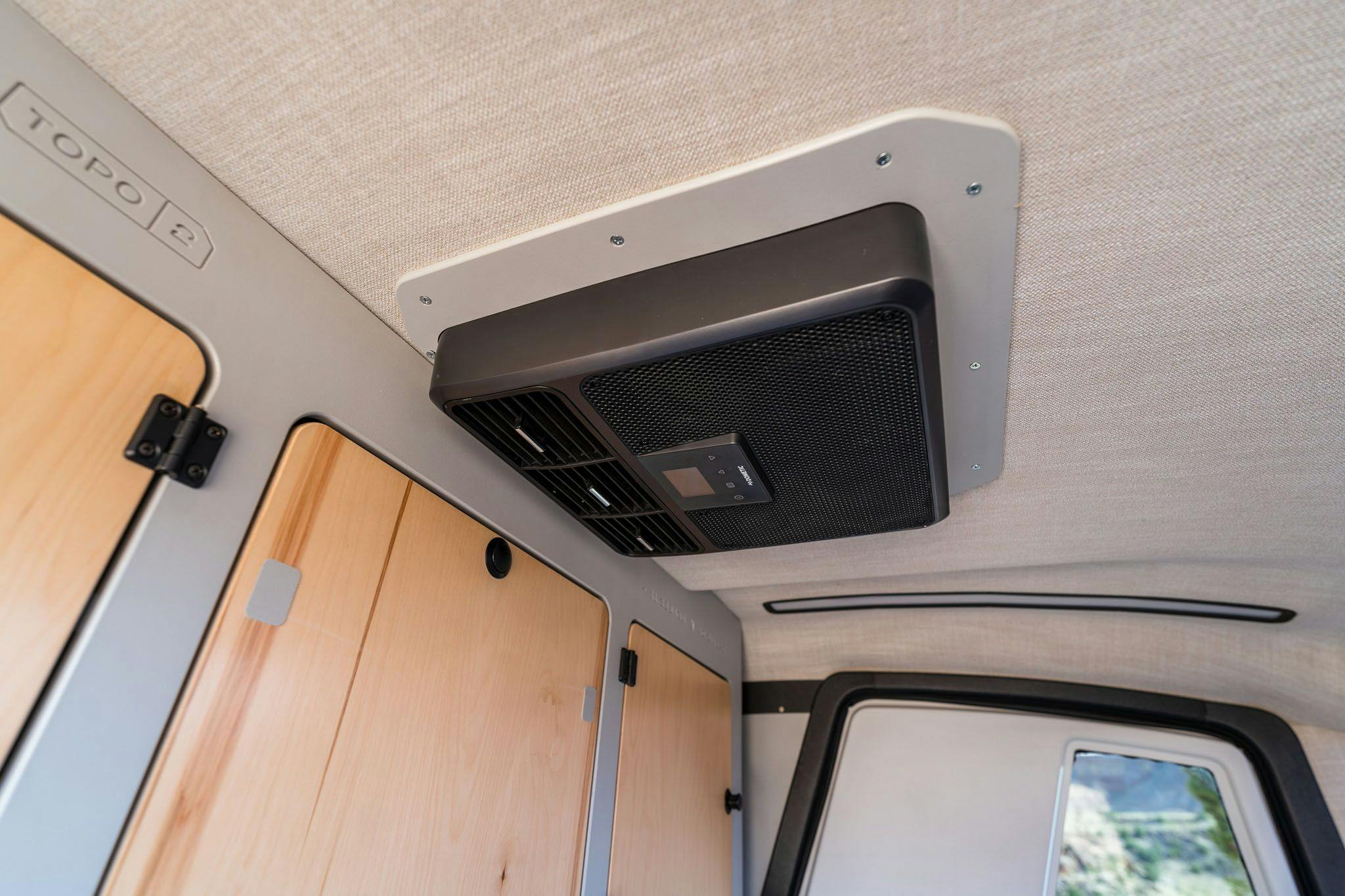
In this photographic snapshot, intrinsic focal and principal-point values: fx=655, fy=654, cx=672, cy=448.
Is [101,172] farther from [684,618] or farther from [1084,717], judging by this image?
[1084,717]

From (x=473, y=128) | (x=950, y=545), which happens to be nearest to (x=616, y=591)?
(x=950, y=545)

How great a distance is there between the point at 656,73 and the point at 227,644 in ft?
2.60

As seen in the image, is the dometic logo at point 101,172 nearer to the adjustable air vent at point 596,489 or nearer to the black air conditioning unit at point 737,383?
the black air conditioning unit at point 737,383

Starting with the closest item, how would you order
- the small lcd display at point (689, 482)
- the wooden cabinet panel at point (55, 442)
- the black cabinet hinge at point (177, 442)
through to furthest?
the wooden cabinet panel at point (55, 442) → the black cabinet hinge at point (177, 442) → the small lcd display at point (689, 482)

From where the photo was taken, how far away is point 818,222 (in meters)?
0.83

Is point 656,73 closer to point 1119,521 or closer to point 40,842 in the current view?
point 40,842

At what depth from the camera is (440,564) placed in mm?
1070

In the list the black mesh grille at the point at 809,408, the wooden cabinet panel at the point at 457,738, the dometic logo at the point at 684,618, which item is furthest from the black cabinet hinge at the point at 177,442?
the dometic logo at the point at 684,618

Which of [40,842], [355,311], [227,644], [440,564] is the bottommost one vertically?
[40,842]

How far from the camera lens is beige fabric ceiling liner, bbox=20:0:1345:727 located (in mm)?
666

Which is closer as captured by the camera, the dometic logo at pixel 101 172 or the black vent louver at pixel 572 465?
Answer: the dometic logo at pixel 101 172

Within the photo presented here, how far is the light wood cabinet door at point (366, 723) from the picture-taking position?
2.30 feet

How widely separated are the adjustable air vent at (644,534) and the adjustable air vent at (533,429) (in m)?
0.25

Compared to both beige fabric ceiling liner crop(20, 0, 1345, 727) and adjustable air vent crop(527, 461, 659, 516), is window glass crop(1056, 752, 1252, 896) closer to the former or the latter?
beige fabric ceiling liner crop(20, 0, 1345, 727)
